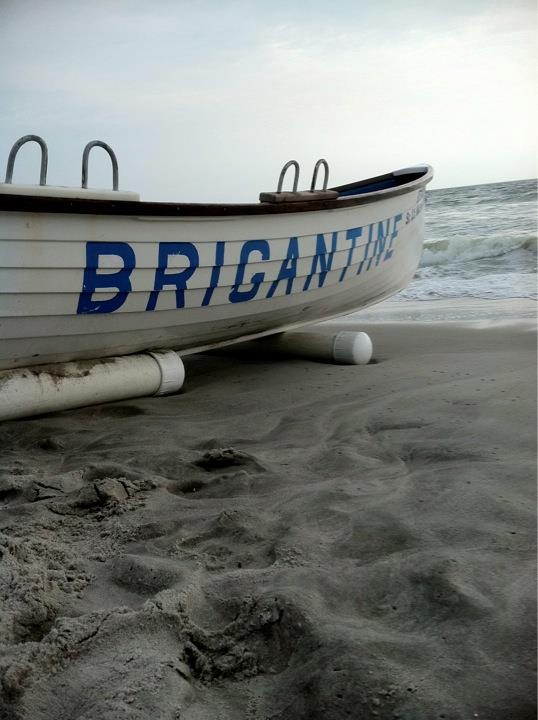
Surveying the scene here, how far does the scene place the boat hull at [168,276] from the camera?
10.1 ft

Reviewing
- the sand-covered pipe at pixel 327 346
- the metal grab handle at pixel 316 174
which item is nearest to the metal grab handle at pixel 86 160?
the metal grab handle at pixel 316 174

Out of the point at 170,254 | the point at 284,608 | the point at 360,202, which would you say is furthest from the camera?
the point at 360,202

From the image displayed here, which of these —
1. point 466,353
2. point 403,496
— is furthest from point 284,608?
point 466,353

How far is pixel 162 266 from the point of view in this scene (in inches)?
136

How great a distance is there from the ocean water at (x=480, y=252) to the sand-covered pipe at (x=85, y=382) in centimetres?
465

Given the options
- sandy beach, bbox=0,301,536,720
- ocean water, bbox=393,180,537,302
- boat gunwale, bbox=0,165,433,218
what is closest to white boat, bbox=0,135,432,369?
boat gunwale, bbox=0,165,433,218

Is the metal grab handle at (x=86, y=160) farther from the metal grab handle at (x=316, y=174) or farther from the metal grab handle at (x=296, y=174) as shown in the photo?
the metal grab handle at (x=316, y=174)

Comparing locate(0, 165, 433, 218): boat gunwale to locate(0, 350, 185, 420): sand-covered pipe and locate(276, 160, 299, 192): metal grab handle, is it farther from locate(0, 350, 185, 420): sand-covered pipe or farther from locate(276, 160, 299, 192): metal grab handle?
locate(0, 350, 185, 420): sand-covered pipe

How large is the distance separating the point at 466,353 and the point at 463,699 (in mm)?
3350

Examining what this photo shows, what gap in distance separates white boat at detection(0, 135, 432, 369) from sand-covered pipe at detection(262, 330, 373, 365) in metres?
0.12

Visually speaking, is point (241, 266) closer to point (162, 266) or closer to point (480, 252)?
point (162, 266)

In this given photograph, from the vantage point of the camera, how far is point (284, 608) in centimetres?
153

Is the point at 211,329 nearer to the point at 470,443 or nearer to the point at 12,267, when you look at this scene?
the point at 12,267

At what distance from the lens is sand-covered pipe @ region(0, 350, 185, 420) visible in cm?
317
